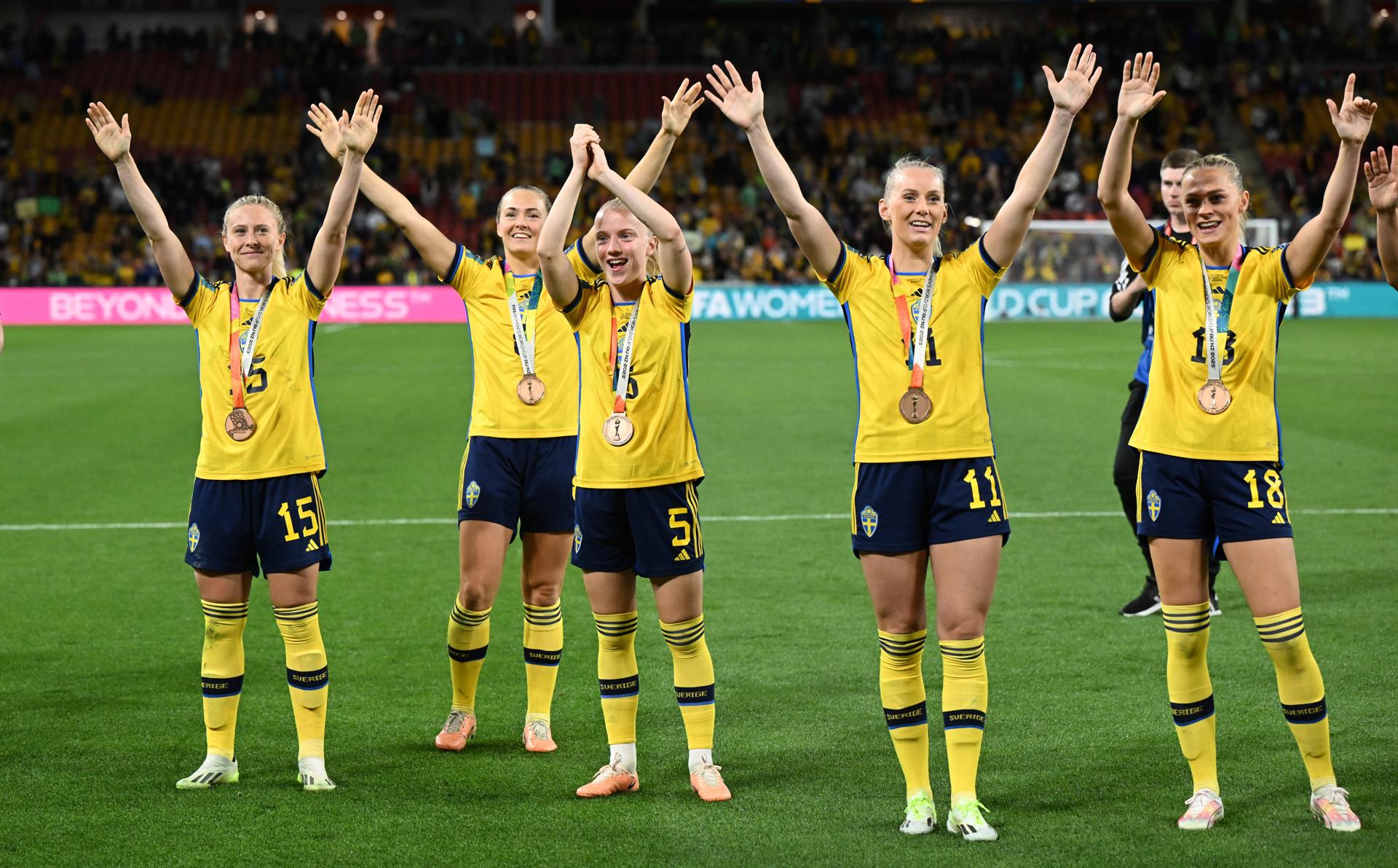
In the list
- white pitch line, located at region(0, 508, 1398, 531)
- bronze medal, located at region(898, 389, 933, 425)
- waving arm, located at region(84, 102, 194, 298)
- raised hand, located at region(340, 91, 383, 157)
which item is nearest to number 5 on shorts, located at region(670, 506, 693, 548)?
bronze medal, located at region(898, 389, 933, 425)

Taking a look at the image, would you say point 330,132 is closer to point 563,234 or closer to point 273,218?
point 273,218

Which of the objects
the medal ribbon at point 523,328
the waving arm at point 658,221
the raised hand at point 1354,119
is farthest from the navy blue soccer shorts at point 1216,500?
the medal ribbon at point 523,328

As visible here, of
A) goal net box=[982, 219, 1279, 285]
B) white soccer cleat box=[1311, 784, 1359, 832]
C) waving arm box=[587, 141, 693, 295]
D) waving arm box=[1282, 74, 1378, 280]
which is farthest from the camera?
goal net box=[982, 219, 1279, 285]

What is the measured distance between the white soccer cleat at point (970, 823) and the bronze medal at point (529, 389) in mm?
2112

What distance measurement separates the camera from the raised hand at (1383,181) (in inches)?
181

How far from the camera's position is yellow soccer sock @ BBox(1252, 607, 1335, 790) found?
180 inches

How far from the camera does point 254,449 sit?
200 inches

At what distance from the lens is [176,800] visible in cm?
497

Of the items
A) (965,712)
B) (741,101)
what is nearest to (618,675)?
(965,712)

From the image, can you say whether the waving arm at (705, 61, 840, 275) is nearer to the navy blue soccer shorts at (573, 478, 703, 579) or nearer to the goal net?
the navy blue soccer shorts at (573, 478, 703, 579)

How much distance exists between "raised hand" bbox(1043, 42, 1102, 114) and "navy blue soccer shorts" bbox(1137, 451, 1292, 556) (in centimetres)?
111

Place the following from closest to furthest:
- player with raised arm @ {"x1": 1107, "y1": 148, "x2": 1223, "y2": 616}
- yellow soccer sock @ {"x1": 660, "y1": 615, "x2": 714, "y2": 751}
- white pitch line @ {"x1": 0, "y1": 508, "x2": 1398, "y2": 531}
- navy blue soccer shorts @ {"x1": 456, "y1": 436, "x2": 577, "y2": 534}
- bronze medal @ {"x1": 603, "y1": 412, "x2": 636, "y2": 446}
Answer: bronze medal @ {"x1": 603, "y1": 412, "x2": 636, "y2": 446} → yellow soccer sock @ {"x1": 660, "y1": 615, "x2": 714, "y2": 751} → navy blue soccer shorts @ {"x1": 456, "y1": 436, "x2": 577, "y2": 534} → player with raised arm @ {"x1": 1107, "y1": 148, "x2": 1223, "y2": 616} → white pitch line @ {"x1": 0, "y1": 508, "x2": 1398, "y2": 531}

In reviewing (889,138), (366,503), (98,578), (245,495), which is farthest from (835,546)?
(889,138)

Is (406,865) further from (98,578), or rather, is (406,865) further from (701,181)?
(701,181)
